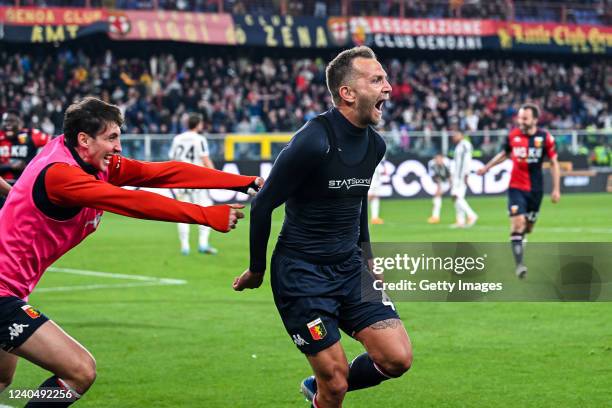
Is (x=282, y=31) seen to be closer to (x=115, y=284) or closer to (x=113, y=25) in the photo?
(x=113, y=25)

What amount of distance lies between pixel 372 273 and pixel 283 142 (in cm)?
2798

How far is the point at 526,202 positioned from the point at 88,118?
10920 mm

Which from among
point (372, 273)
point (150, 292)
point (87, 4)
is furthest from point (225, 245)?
point (87, 4)

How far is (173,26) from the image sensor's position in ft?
143

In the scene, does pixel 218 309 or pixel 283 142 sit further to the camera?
pixel 283 142

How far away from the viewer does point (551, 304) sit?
14.0 metres

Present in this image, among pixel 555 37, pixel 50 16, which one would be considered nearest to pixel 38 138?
pixel 50 16

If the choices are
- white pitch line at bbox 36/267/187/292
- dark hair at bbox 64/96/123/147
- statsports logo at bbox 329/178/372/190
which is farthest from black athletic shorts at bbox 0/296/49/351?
white pitch line at bbox 36/267/187/292

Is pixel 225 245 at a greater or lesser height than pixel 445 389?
lesser

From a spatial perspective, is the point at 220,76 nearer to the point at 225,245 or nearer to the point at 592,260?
the point at 225,245

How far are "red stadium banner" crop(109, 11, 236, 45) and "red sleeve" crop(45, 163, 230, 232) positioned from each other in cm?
3640

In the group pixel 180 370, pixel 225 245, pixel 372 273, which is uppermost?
pixel 372 273

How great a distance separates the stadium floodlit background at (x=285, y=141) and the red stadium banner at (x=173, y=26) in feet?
0.24

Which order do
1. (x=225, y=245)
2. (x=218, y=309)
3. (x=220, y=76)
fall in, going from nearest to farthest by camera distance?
(x=218, y=309), (x=225, y=245), (x=220, y=76)
